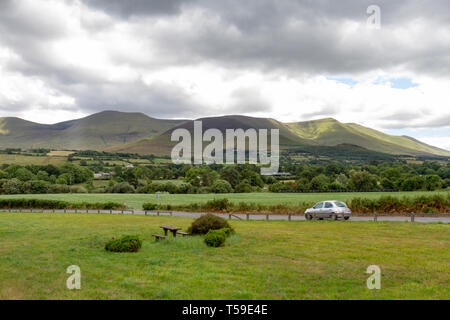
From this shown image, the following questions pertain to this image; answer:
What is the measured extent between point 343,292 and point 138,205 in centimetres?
4822

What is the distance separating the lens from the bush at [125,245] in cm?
1383

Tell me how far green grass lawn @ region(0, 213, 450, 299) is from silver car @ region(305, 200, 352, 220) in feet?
28.2

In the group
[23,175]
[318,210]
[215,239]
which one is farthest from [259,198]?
[23,175]

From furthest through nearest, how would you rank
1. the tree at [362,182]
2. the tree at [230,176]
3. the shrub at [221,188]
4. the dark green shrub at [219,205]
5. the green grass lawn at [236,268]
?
the tree at [230,176], the shrub at [221,188], the tree at [362,182], the dark green shrub at [219,205], the green grass lawn at [236,268]

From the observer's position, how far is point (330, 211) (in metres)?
26.7

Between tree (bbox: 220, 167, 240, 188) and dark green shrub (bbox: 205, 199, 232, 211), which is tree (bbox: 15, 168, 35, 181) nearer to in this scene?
tree (bbox: 220, 167, 240, 188)

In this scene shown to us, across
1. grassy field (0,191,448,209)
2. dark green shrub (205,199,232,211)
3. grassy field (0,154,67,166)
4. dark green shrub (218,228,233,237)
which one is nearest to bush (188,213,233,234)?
dark green shrub (218,228,233,237)

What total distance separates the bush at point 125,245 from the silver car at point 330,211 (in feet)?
57.9

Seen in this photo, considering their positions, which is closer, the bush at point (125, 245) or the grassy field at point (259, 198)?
the bush at point (125, 245)

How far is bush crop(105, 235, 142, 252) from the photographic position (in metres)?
13.8

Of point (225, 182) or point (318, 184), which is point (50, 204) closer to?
point (225, 182)

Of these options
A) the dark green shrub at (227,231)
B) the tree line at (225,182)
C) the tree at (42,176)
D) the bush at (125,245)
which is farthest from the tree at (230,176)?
the bush at (125,245)

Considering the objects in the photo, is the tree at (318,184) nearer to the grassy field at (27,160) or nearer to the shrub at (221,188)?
the shrub at (221,188)
